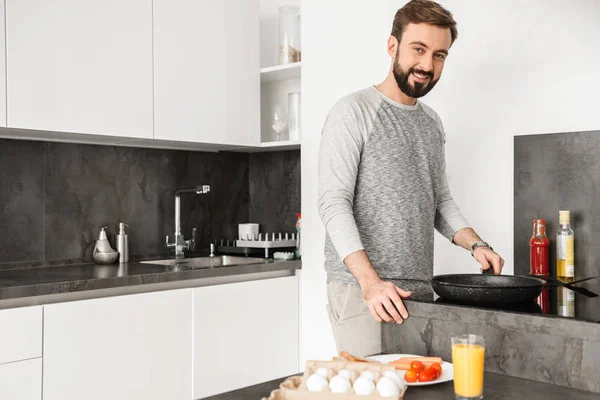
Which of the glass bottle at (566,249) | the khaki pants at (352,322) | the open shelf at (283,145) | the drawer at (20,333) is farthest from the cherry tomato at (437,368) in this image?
the open shelf at (283,145)

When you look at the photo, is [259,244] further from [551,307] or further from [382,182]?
[551,307]

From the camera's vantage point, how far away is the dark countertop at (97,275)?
2.39 metres

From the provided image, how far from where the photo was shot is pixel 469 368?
4.08 ft

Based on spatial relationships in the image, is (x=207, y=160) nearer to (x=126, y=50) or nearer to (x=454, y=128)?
(x=126, y=50)

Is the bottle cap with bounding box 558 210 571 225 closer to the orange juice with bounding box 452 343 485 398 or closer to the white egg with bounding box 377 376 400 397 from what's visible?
the orange juice with bounding box 452 343 485 398

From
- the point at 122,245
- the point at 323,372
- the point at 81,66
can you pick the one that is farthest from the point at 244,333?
the point at 323,372

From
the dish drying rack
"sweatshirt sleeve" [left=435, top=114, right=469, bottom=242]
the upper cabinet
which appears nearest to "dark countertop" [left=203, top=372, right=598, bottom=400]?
"sweatshirt sleeve" [left=435, top=114, right=469, bottom=242]

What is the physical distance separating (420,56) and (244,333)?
1604mm

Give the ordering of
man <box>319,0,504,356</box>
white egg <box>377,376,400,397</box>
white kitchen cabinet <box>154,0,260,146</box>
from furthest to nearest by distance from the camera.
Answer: white kitchen cabinet <box>154,0,260,146</box> → man <box>319,0,504,356</box> → white egg <box>377,376,400,397</box>

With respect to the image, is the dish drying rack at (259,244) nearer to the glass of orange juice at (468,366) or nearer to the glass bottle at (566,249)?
the glass bottle at (566,249)

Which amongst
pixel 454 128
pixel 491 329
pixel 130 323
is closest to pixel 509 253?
pixel 454 128

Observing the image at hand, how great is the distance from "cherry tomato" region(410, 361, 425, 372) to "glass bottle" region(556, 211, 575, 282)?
1297 mm

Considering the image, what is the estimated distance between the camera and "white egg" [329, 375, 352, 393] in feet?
3.76

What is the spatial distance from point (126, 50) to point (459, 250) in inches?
65.5
